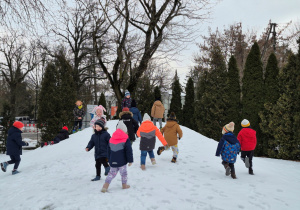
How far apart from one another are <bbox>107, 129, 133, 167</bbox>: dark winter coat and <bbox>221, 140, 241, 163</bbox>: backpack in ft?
9.09

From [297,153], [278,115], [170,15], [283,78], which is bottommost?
[297,153]

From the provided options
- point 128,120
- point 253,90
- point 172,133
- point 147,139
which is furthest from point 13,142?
point 253,90

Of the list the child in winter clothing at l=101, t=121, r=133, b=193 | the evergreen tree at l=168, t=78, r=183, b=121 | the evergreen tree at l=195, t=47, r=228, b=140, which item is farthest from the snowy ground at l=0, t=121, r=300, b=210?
the evergreen tree at l=168, t=78, r=183, b=121

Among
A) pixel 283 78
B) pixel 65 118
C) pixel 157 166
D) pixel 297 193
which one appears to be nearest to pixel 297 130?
pixel 283 78

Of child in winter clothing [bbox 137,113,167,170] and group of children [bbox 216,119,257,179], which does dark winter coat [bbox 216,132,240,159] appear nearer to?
group of children [bbox 216,119,257,179]

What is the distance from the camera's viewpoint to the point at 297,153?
35.7 ft

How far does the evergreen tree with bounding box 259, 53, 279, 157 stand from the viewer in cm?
1223

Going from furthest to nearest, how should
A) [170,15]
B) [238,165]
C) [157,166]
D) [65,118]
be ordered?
1. [65,118]
2. [170,15]
3. [238,165]
4. [157,166]

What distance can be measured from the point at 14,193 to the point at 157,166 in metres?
3.82

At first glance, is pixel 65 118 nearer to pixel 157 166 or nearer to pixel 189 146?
pixel 189 146

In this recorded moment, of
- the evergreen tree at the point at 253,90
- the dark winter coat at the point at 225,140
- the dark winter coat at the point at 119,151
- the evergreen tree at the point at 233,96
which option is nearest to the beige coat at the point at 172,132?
the dark winter coat at the point at 225,140

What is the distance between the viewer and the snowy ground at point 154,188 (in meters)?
4.17

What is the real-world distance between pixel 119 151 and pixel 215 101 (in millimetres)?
13538

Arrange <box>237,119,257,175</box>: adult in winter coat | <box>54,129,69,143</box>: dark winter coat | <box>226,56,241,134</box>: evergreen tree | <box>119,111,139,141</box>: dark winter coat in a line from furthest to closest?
<box>226,56,241,134</box>: evergreen tree < <box>54,129,69,143</box>: dark winter coat < <box>119,111,139,141</box>: dark winter coat < <box>237,119,257,175</box>: adult in winter coat
